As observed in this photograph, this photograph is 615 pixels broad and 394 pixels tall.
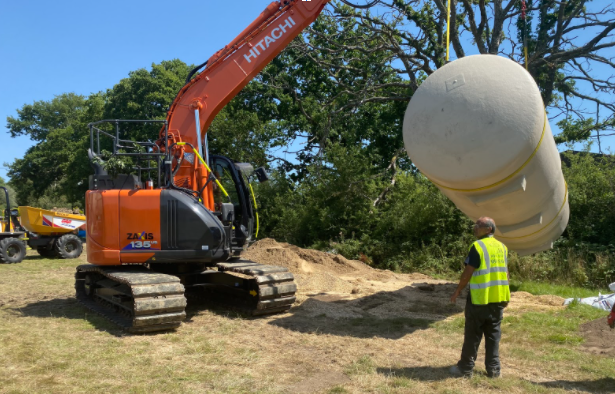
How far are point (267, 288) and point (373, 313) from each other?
6.09ft

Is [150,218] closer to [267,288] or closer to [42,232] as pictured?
[267,288]

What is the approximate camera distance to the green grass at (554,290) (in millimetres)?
9609

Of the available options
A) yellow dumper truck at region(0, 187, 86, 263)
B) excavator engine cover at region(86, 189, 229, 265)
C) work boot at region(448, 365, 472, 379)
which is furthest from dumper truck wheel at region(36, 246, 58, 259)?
work boot at region(448, 365, 472, 379)

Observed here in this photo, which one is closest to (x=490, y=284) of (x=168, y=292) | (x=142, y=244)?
(x=168, y=292)

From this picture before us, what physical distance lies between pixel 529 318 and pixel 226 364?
184 inches

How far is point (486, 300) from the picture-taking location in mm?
4820

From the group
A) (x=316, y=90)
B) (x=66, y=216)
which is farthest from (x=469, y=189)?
(x=316, y=90)

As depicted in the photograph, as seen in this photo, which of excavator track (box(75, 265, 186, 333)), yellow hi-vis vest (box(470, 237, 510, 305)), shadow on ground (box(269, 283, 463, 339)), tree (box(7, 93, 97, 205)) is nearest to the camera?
yellow hi-vis vest (box(470, 237, 510, 305))

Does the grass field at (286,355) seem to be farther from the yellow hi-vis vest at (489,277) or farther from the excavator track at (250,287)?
the yellow hi-vis vest at (489,277)

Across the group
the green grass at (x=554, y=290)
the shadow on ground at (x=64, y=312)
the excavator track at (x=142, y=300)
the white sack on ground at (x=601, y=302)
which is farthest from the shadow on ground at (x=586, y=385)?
the shadow on ground at (x=64, y=312)

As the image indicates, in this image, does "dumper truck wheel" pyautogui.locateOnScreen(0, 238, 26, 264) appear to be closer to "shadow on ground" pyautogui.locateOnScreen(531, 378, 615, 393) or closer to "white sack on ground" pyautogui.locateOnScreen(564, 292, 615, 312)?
"white sack on ground" pyautogui.locateOnScreen(564, 292, 615, 312)

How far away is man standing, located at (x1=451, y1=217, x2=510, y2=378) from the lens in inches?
191

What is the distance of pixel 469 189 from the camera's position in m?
5.96

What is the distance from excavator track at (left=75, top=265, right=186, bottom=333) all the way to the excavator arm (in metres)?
1.63
